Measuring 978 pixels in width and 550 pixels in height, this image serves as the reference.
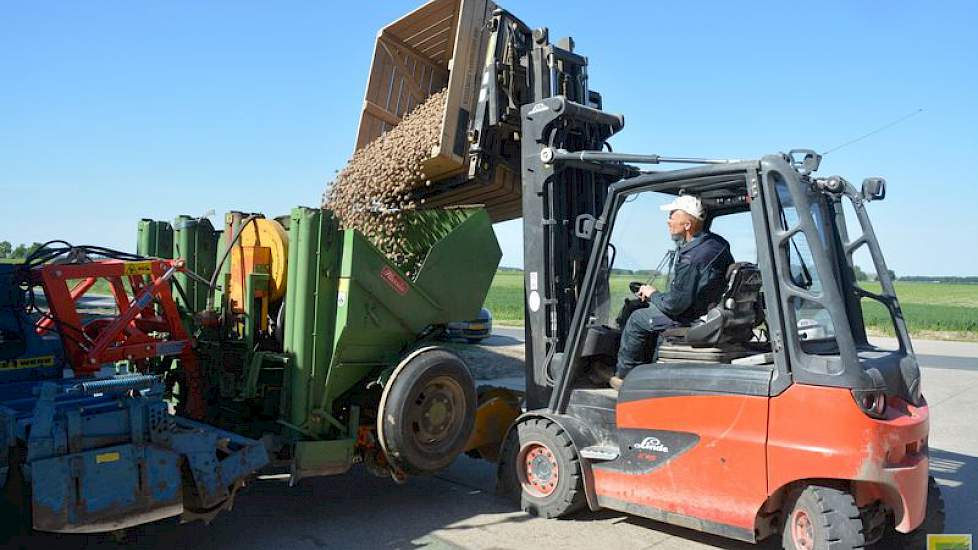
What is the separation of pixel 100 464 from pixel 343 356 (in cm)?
166

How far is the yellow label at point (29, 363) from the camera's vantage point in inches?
169

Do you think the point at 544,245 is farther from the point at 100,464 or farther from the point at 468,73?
the point at 100,464

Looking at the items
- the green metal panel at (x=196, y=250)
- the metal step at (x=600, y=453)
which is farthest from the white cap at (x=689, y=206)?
the green metal panel at (x=196, y=250)

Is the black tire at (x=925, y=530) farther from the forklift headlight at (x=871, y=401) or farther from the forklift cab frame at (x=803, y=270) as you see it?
the forklift headlight at (x=871, y=401)

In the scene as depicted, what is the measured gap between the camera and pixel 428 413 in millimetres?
5121

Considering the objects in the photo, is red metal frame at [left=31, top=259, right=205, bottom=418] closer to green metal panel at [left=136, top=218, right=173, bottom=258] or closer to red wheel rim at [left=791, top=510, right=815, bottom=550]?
green metal panel at [left=136, top=218, right=173, bottom=258]

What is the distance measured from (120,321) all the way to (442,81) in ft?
12.2

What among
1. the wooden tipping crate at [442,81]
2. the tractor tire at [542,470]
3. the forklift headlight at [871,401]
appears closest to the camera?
the forklift headlight at [871,401]

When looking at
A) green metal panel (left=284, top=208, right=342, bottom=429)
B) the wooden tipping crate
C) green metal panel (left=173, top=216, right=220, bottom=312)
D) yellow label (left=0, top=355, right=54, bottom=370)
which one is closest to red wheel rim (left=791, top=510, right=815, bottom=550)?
green metal panel (left=284, top=208, right=342, bottom=429)

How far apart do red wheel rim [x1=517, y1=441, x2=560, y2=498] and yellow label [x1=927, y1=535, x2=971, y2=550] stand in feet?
7.32

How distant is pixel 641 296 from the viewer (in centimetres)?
511

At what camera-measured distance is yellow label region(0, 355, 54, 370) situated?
4.28 m

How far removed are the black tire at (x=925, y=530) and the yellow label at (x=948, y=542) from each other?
0.10 ft

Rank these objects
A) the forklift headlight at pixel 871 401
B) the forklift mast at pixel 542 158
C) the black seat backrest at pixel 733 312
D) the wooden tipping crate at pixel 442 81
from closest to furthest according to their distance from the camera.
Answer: the forklift headlight at pixel 871 401 < the black seat backrest at pixel 733 312 < the forklift mast at pixel 542 158 < the wooden tipping crate at pixel 442 81
